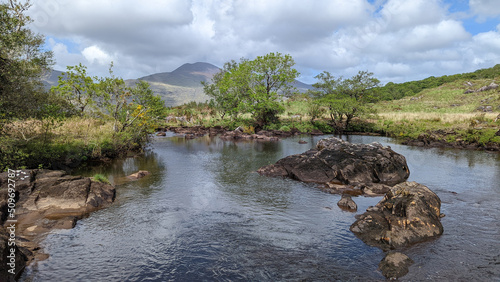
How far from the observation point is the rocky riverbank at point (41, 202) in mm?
11695

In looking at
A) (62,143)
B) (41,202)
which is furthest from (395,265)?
(62,143)

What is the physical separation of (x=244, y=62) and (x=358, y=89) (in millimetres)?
24045

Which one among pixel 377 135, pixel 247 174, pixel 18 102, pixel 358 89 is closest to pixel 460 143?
pixel 377 135

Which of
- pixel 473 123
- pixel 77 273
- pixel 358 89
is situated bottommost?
pixel 77 273

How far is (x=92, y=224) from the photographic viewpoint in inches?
510

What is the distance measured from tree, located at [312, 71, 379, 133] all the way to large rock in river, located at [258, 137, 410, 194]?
34.1m

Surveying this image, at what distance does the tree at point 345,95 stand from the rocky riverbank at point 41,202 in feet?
160

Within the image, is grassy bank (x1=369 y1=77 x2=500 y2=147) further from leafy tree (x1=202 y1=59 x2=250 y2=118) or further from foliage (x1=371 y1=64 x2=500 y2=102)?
foliage (x1=371 y1=64 x2=500 y2=102)

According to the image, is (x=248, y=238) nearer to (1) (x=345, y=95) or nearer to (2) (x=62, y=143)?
(2) (x=62, y=143)

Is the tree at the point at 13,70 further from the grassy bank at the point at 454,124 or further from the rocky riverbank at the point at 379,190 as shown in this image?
the grassy bank at the point at 454,124

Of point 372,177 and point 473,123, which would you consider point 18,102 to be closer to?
point 372,177

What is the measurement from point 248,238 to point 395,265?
543 centimetres

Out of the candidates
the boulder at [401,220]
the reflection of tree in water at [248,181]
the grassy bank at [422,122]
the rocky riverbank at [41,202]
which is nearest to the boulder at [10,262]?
the rocky riverbank at [41,202]

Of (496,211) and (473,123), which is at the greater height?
(473,123)
